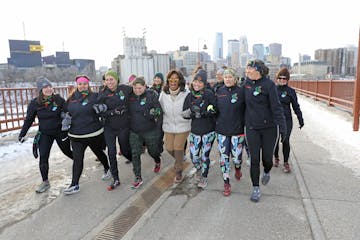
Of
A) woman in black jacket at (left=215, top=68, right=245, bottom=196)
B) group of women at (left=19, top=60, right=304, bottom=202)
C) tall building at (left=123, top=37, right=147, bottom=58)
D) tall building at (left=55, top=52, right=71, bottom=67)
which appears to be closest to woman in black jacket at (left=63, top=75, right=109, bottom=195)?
group of women at (left=19, top=60, right=304, bottom=202)

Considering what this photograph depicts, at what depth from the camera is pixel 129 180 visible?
482cm

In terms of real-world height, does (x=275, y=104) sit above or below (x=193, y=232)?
above

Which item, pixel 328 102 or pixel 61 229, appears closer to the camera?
pixel 61 229

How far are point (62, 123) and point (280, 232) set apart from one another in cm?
340

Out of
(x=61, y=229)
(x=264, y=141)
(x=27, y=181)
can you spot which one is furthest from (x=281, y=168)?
(x=27, y=181)

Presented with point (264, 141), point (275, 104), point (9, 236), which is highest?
point (275, 104)

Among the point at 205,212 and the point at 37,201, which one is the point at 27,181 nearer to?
the point at 37,201

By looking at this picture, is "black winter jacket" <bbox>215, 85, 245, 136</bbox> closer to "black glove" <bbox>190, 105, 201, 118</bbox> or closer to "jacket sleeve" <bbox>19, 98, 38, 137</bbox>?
"black glove" <bbox>190, 105, 201, 118</bbox>

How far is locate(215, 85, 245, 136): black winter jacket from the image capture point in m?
3.89

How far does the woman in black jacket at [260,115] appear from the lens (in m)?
3.63

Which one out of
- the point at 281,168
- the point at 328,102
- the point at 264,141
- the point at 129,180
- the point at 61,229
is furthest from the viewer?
the point at 328,102

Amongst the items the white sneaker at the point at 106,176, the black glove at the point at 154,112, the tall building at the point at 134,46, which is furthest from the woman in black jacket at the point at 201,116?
the tall building at the point at 134,46

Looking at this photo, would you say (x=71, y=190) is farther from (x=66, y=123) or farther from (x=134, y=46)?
(x=134, y=46)

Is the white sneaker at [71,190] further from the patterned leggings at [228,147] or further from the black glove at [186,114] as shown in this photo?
the patterned leggings at [228,147]
